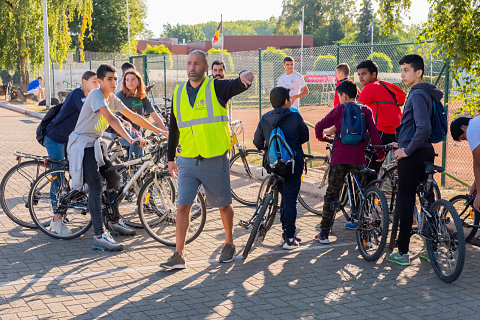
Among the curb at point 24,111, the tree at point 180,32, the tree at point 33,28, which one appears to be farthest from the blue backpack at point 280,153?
the tree at point 180,32

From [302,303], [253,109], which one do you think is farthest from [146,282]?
[253,109]

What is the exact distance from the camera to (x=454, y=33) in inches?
307

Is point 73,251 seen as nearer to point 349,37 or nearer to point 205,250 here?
point 205,250

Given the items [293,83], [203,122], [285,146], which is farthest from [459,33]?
[293,83]

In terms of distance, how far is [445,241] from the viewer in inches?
224

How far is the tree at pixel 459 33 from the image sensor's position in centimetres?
773

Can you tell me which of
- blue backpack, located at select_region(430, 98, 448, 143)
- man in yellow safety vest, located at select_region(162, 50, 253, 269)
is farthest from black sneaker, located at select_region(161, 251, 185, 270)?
blue backpack, located at select_region(430, 98, 448, 143)

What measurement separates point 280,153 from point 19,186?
3.33 meters

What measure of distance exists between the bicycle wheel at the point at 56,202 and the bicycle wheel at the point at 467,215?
13.0ft

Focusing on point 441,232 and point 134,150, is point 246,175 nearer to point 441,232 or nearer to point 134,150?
point 134,150

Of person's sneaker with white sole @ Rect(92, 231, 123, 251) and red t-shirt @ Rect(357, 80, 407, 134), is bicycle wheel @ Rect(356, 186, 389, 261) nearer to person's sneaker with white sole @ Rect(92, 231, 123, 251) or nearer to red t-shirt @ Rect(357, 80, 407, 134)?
A: red t-shirt @ Rect(357, 80, 407, 134)

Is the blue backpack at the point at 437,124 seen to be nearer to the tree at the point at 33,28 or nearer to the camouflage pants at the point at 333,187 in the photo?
the camouflage pants at the point at 333,187

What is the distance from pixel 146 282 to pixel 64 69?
33.0m

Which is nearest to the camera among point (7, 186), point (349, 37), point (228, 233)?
point (228, 233)
